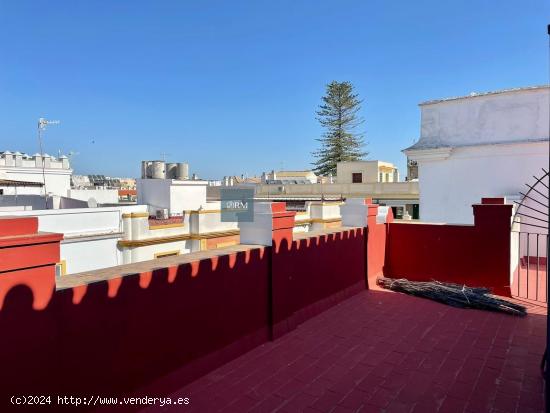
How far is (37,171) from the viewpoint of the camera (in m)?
24.2

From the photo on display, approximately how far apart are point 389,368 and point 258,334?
1.64 meters

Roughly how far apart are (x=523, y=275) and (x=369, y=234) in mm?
3559

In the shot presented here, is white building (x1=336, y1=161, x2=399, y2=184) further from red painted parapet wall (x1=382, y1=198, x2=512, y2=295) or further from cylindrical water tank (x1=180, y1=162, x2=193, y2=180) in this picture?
red painted parapet wall (x1=382, y1=198, x2=512, y2=295)

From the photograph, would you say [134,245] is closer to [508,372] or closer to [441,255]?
[441,255]

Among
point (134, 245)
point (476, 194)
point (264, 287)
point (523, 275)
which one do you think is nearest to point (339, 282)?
point (264, 287)

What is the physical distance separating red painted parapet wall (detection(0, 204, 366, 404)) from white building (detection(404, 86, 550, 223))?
24.8 ft

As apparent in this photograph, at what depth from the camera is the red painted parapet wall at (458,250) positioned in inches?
284

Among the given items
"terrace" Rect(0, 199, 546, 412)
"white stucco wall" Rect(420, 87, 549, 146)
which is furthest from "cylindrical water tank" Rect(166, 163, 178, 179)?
"terrace" Rect(0, 199, 546, 412)

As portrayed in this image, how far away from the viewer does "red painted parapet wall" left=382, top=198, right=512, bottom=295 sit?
721cm

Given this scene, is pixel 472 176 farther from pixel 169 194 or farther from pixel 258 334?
pixel 169 194

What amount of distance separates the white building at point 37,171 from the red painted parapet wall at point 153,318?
20114 mm

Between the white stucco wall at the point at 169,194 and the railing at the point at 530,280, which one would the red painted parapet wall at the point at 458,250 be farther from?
the white stucco wall at the point at 169,194

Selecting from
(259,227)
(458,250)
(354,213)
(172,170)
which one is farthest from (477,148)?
(172,170)

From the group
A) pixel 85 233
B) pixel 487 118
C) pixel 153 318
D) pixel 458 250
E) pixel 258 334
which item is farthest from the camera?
pixel 85 233
